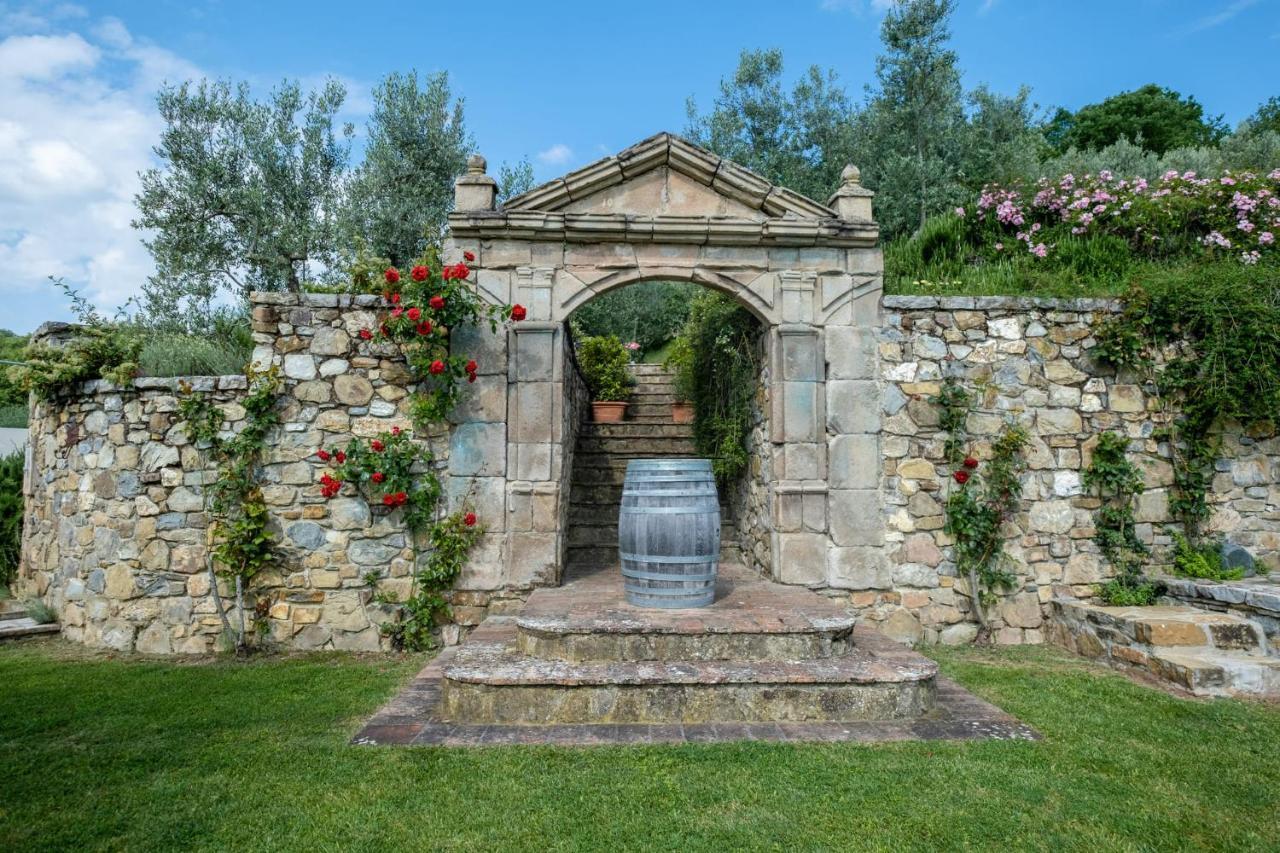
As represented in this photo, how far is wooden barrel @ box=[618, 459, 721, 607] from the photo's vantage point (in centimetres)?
489

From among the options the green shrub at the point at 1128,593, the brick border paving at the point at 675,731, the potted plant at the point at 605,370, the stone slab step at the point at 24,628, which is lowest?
the stone slab step at the point at 24,628

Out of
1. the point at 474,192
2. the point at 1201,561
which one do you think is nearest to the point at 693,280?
the point at 474,192

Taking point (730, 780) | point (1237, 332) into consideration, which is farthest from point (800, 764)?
point (1237, 332)

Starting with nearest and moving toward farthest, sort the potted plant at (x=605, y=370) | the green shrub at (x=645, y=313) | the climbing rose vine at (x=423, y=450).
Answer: the climbing rose vine at (x=423, y=450)
the potted plant at (x=605, y=370)
the green shrub at (x=645, y=313)

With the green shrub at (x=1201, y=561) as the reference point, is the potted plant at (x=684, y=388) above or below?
above

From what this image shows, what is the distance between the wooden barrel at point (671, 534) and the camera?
16.0 ft

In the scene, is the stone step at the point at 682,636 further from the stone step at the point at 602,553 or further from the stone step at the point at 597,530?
the stone step at the point at 597,530

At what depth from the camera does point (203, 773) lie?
348cm

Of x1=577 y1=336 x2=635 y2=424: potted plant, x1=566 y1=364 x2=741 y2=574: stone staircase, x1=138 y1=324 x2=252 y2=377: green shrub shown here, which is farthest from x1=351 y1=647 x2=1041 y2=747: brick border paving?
x1=577 y1=336 x2=635 y2=424: potted plant

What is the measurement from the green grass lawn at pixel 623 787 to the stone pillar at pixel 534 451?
5.56ft

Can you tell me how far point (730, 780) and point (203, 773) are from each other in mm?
2449

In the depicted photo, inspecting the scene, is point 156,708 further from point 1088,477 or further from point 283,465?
point 1088,477

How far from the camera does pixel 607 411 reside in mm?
9789

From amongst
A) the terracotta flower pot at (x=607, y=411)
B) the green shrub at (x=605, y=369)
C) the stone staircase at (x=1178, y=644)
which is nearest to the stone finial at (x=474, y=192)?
the terracotta flower pot at (x=607, y=411)
